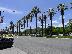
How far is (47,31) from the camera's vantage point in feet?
594

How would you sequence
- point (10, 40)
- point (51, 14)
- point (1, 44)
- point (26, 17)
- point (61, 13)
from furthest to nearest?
point (26, 17) → point (51, 14) → point (61, 13) → point (10, 40) → point (1, 44)

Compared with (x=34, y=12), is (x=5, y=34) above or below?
below

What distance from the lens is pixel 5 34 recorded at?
36.8 metres

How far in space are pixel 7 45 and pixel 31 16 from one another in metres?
137

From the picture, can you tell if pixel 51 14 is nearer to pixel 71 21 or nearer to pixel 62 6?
pixel 62 6

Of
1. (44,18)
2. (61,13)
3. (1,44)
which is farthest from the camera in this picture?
(44,18)

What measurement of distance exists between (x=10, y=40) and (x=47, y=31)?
146027 mm

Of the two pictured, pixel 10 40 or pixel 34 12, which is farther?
pixel 34 12

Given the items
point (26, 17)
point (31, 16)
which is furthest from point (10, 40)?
point (26, 17)

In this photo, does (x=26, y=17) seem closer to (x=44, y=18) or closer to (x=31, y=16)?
(x=31, y=16)

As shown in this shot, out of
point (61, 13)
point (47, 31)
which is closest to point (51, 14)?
point (61, 13)

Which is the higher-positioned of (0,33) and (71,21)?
(71,21)

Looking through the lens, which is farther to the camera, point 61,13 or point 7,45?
point 61,13

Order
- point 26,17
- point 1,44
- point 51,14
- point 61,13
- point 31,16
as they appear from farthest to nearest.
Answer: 1. point 26,17
2. point 31,16
3. point 51,14
4. point 61,13
5. point 1,44
